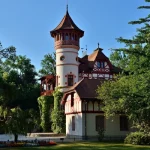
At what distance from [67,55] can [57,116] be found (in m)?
8.06

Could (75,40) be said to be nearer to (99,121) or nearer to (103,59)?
(103,59)

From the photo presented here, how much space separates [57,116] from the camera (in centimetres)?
4025

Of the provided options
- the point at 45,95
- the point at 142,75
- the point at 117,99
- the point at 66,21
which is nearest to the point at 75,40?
the point at 66,21

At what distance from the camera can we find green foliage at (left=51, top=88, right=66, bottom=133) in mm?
39625

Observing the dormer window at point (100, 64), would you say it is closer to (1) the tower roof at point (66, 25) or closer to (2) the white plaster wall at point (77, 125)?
(1) the tower roof at point (66, 25)

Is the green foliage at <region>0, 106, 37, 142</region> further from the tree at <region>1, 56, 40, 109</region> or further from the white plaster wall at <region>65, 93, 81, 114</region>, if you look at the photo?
the tree at <region>1, 56, 40, 109</region>

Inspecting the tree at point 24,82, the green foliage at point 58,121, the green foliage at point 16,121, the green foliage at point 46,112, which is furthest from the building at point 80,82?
the tree at point 24,82

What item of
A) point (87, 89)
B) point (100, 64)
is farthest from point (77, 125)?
point (100, 64)

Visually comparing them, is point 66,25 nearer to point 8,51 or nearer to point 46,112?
point 46,112

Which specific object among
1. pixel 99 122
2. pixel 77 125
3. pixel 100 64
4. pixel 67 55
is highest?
pixel 67 55

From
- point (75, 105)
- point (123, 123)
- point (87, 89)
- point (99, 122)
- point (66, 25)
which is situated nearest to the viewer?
point (99, 122)

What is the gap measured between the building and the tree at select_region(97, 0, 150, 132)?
9.31ft

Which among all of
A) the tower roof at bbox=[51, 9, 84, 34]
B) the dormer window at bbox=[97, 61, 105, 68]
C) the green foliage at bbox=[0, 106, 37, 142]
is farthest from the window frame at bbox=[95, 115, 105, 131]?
the tower roof at bbox=[51, 9, 84, 34]

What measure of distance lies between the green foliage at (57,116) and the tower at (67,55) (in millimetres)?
1204
